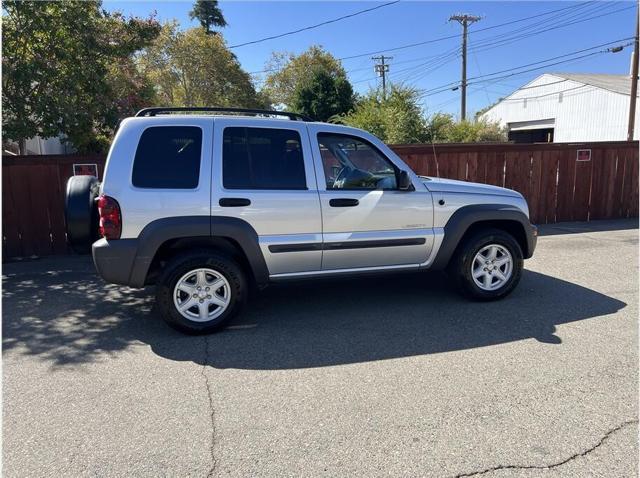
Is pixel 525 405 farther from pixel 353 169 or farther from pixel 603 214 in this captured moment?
pixel 603 214

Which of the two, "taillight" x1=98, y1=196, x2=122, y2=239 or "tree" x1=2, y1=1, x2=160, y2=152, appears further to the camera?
"tree" x1=2, y1=1, x2=160, y2=152

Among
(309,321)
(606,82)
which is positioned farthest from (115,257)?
(606,82)

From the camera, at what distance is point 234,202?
4184 millimetres

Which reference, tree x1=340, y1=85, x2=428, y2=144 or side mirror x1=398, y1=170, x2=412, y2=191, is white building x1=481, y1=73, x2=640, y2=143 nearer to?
tree x1=340, y1=85, x2=428, y2=144

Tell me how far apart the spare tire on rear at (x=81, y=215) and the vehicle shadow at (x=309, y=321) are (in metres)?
0.88

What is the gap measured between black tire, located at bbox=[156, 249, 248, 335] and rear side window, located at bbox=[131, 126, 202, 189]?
2.16ft

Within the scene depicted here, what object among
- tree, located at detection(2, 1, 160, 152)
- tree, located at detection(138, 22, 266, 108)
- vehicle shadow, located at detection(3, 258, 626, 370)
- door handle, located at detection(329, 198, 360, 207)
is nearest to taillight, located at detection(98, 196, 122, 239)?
vehicle shadow, located at detection(3, 258, 626, 370)

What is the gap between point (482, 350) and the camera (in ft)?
12.8

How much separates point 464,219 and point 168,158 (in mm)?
2983

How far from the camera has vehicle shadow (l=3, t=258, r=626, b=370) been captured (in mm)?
3926

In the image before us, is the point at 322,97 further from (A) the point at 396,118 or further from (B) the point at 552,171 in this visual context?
(B) the point at 552,171

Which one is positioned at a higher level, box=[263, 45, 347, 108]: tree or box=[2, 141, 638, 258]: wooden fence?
box=[263, 45, 347, 108]: tree

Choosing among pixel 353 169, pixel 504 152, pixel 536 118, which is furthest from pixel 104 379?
pixel 536 118

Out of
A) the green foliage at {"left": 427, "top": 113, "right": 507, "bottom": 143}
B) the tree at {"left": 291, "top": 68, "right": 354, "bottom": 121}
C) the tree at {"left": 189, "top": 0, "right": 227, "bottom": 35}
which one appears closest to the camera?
the green foliage at {"left": 427, "top": 113, "right": 507, "bottom": 143}
